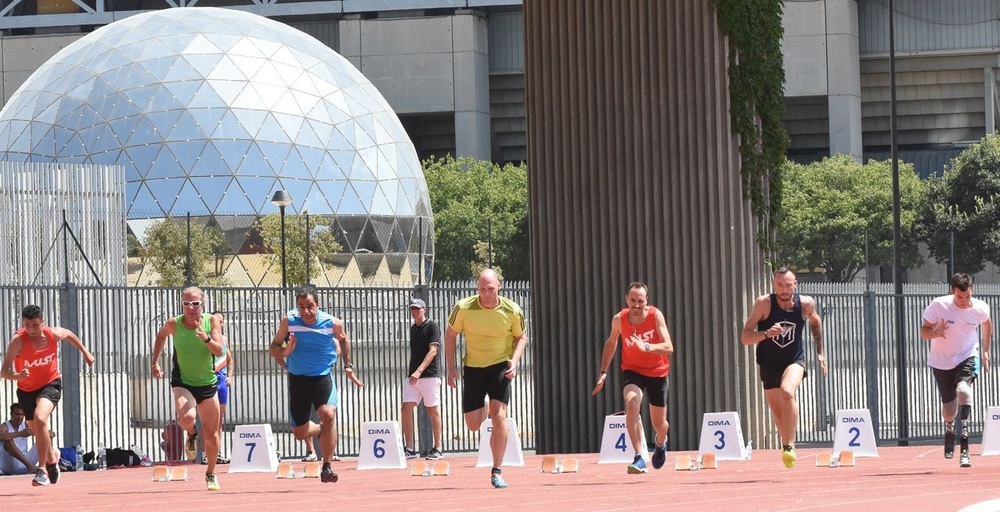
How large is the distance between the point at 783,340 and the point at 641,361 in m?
1.19

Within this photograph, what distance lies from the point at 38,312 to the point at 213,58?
105ft

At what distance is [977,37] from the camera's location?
6831 cm

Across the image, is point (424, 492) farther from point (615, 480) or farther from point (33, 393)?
point (33, 393)

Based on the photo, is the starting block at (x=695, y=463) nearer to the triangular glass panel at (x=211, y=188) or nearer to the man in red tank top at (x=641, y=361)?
the man in red tank top at (x=641, y=361)

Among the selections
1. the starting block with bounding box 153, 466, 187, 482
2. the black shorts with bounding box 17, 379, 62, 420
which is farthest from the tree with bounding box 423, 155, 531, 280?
the black shorts with bounding box 17, 379, 62, 420

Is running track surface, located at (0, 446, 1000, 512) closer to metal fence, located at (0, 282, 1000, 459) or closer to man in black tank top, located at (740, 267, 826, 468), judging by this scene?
man in black tank top, located at (740, 267, 826, 468)

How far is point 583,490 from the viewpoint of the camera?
38.8 feet

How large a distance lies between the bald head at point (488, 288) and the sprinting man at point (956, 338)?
3596 mm

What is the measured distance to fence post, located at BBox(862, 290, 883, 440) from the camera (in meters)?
19.7

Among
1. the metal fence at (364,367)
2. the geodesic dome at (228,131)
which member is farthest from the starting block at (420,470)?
the geodesic dome at (228,131)

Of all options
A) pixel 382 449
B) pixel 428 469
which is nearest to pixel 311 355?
pixel 428 469

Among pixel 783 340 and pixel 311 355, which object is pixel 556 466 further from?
pixel 311 355

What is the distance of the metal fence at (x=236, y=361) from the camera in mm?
18203

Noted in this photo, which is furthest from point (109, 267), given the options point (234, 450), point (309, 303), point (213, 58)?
point (213, 58)
